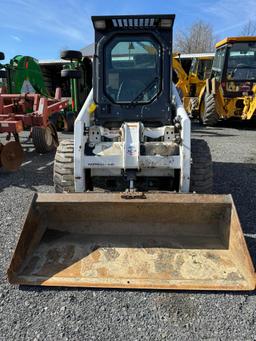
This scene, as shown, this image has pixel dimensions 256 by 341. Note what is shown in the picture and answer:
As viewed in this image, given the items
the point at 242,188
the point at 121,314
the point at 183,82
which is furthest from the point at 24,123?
the point at 183,82

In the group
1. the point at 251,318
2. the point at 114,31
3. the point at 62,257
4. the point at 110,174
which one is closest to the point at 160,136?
the point at 110,174

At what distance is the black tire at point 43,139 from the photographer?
6715 mm

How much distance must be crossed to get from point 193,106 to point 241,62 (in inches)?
111

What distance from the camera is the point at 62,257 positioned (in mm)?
2863

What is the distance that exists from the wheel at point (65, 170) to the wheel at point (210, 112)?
25.5 ft

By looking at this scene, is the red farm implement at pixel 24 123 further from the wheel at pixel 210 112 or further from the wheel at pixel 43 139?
the wheel at pixel 210 112

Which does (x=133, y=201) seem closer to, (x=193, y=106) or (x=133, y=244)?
(x=133, y=244)

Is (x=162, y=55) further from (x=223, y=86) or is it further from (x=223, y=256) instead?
(x=223, y=86)

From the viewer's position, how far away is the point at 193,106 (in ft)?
41.9

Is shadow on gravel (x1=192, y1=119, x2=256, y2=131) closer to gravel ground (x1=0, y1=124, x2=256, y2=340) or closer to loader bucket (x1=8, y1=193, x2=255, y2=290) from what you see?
loader bucket (x1=8, y1=193, x2=255, y2=290)

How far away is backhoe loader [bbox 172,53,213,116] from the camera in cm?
1246

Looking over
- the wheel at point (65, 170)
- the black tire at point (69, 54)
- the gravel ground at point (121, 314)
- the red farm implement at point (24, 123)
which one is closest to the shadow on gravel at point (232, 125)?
the red farm implement at point (24, 123)

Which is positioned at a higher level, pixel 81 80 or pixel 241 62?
pixel 241 62

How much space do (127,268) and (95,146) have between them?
4.55 ft
